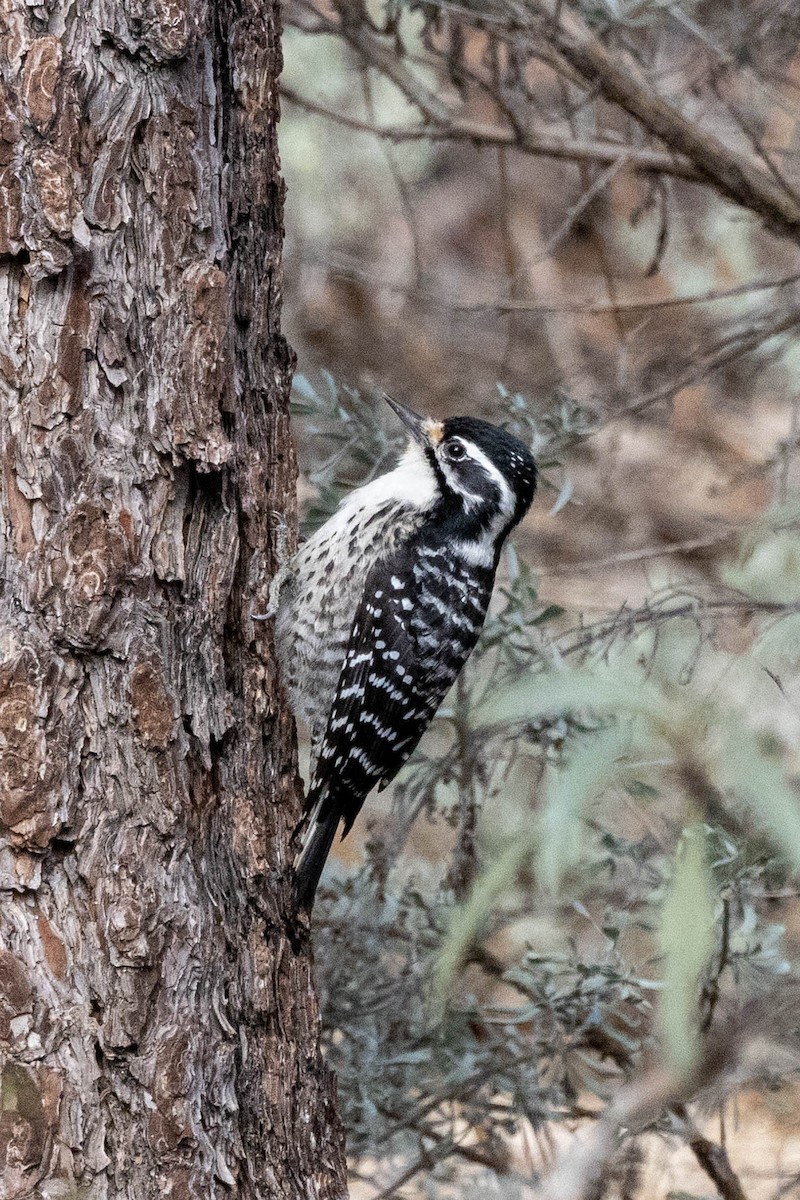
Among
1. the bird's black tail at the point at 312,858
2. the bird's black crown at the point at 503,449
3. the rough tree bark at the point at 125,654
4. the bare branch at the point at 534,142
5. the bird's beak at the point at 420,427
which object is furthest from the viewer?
the bare branch at the point at 534,142

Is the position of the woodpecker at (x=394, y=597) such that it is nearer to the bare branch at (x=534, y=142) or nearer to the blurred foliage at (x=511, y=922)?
the blurred foliage at (x=511, y=922)

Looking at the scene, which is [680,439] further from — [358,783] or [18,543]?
[18,543]

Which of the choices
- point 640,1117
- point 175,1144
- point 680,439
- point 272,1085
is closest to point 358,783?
point 272,1085

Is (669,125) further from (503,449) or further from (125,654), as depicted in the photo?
(125,654)

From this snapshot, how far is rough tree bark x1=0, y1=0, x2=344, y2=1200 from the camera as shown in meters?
2.51

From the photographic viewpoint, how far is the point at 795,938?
4863mm

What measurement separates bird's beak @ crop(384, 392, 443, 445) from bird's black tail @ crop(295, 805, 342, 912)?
3.77 ft

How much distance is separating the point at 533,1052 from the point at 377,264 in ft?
22.9

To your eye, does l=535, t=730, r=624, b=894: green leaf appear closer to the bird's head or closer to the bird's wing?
the bird's wing

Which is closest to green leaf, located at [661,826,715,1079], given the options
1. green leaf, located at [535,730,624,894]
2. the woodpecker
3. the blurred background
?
Answer: the blurred background

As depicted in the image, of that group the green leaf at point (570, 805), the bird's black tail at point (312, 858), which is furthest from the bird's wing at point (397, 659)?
the green leaf at point (570, 805)

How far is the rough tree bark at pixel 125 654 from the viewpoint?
2.51m

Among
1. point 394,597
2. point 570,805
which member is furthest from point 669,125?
point 570,805

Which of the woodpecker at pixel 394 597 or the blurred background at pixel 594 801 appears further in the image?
the woodpecker at pixel 394 597
